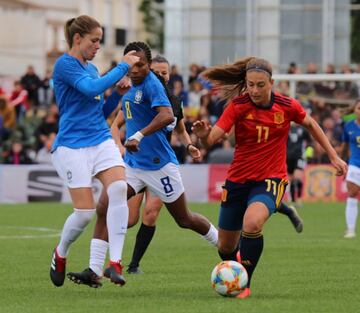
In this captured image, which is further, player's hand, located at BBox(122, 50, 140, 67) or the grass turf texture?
player's hand, located at BBox(122, 50, 140, 67)

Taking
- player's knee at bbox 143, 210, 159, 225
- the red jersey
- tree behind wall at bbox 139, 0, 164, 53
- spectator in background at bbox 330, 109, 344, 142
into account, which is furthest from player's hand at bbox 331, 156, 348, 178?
tree behind wall at bbox 139, 0, 164, 53

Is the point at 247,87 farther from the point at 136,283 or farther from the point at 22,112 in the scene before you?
the point at 22,112

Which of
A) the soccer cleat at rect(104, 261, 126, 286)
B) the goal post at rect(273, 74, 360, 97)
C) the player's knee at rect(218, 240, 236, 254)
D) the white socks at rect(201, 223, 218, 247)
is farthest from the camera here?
the goal post at rect(273, 74, 360, 97)

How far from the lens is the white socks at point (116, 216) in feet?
34.8

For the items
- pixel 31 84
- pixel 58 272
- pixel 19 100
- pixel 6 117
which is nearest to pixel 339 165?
pixel 58 272

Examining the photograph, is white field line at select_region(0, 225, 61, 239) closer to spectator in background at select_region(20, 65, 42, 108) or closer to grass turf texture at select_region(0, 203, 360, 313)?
grass turf texture at select_region(0, 203, 360, 313)

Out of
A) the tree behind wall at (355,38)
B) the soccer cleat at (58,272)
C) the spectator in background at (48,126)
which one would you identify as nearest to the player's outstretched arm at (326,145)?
the soccer cleat at (58,272)

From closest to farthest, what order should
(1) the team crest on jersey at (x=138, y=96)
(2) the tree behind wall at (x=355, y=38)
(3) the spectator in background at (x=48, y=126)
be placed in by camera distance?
(1) the team crest on jersey at (x=138, y=96) < (3) the spectator in background at (x=48, y=126) < (2) the tree behind wall at (x=355, y=38)

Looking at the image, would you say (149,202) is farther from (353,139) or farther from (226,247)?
(353,139)

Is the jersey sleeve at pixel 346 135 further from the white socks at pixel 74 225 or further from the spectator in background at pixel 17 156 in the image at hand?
the spectator in background at pixel 17 156

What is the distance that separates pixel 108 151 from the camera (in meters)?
10.7

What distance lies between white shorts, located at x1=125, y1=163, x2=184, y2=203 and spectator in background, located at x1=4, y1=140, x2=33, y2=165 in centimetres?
1761

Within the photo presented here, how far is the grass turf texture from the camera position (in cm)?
991

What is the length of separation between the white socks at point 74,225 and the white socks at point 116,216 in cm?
17
